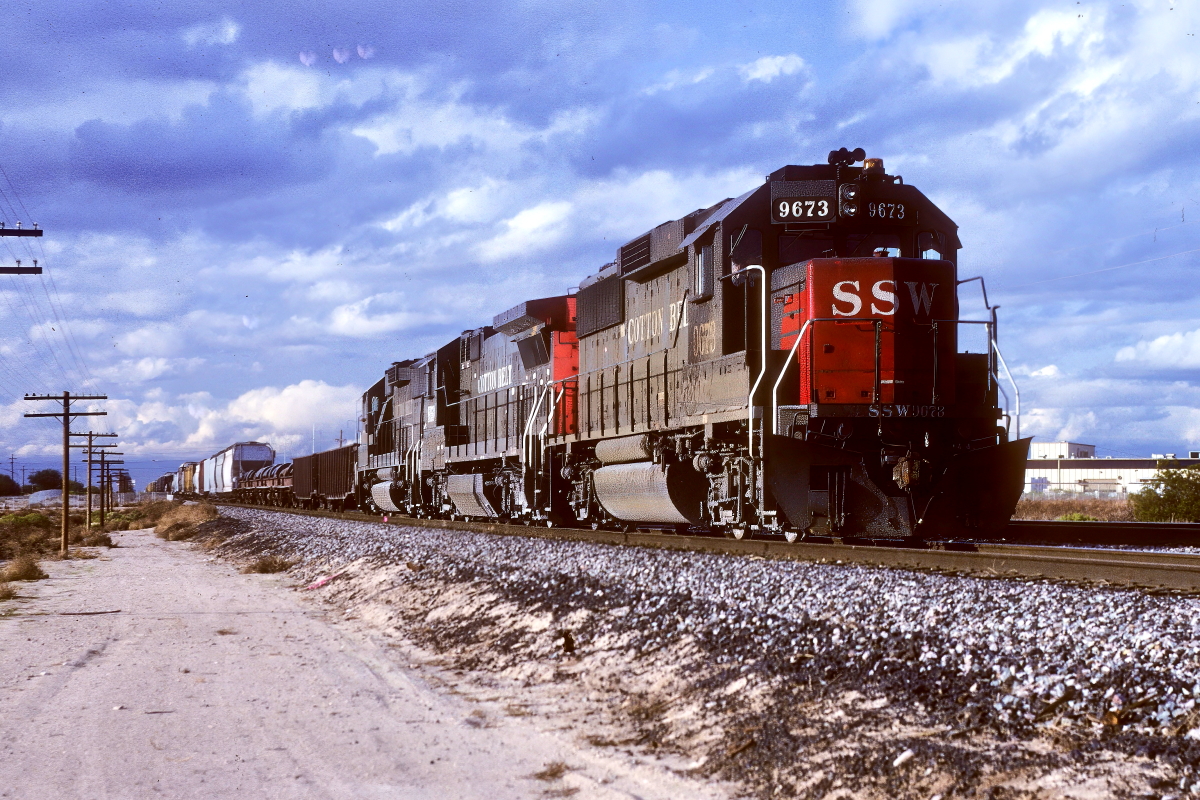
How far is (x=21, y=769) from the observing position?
5414mm

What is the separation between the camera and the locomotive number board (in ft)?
38.3

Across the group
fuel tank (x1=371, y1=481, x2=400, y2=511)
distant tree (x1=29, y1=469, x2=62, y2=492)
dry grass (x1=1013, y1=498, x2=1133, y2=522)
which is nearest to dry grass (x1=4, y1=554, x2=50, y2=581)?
fuel tank (x1=371, y1=481, x2=400, y2=511)

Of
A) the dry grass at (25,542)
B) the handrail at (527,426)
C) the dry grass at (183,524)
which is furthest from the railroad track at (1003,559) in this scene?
the dry grass at (183,524)

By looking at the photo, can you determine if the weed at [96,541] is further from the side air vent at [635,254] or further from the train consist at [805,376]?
the side air vent at [635,254]

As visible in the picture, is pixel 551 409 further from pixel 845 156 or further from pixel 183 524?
pixel 183 524

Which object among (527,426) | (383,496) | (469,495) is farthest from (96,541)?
(527,426)

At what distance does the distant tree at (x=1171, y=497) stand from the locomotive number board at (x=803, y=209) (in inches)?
620

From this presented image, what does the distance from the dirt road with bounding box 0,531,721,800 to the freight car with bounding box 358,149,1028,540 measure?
4.48 meters

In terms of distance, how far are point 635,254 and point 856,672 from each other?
33.5 ft

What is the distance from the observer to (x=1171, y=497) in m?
24.0

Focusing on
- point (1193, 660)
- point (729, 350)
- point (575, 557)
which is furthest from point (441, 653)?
point (1193, 660)

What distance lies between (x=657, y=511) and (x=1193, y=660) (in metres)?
8.91

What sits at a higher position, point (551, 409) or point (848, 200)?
point (848, 200)

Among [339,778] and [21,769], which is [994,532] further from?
[21,769]
